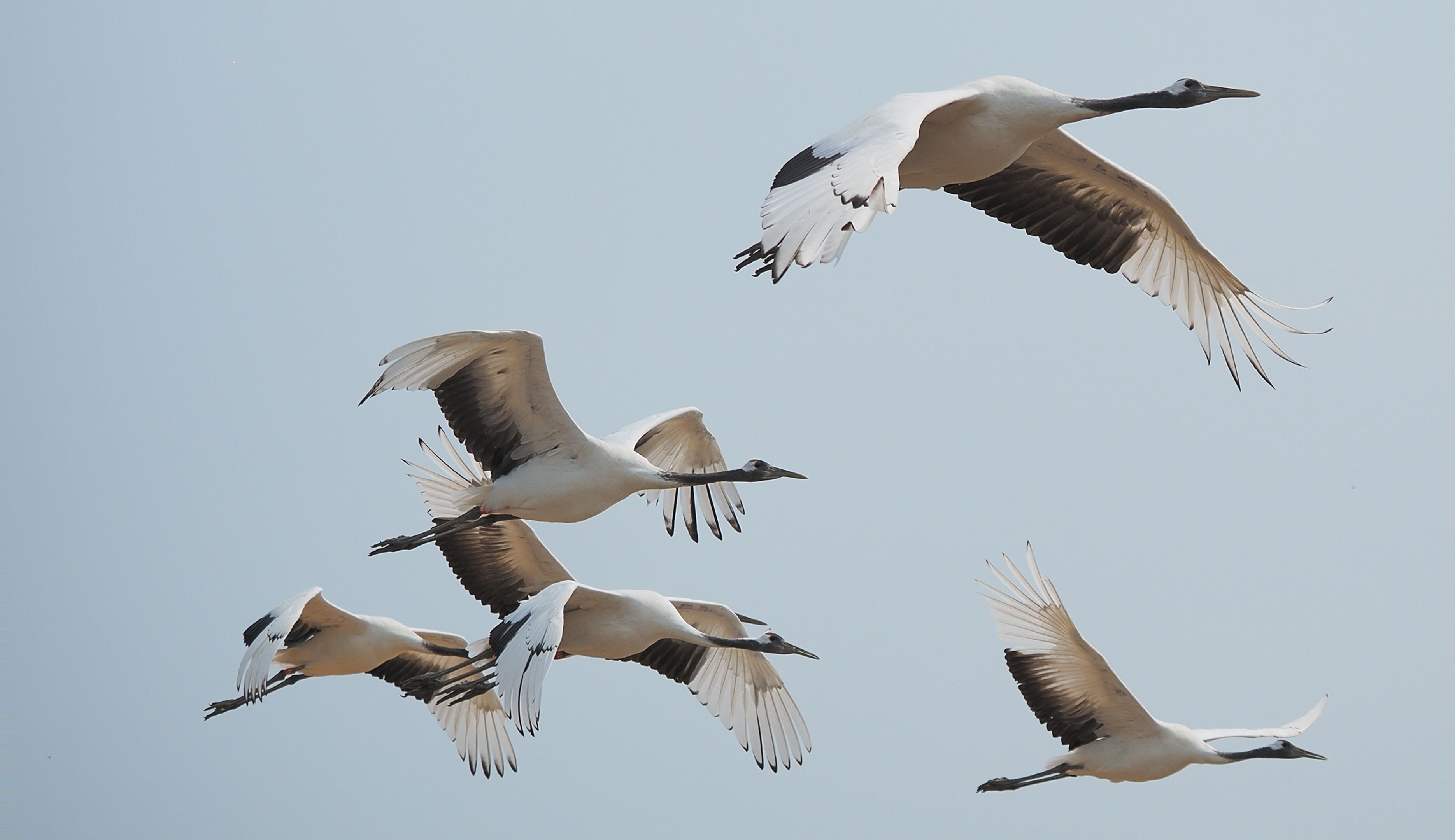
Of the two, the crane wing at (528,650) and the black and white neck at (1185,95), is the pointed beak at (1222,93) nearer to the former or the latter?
→ the black and white neck at (1185,95)

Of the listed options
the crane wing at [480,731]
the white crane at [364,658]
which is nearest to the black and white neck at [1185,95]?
the white crane at [364,658]

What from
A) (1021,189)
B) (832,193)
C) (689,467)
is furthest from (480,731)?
(832,193)

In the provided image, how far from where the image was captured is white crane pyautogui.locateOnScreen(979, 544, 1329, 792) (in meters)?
12.8

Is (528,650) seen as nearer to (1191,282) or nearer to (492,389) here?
(492,389)

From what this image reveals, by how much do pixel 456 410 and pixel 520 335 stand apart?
0.87 meters

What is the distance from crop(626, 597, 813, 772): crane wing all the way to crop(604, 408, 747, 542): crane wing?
81cm

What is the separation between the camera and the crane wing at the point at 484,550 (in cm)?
1371

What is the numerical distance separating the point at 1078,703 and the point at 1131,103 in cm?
487

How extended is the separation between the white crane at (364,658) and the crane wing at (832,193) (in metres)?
5.69

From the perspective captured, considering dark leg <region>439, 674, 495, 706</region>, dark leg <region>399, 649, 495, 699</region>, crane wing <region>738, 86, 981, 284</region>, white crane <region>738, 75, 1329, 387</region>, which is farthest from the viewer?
dark leg <region>399, 649, 495, 699</region>

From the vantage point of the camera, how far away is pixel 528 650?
34.5 ft

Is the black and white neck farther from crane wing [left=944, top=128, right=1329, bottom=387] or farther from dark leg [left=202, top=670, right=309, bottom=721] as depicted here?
dark leg [left=202, top=670, right=309, bottom=721]

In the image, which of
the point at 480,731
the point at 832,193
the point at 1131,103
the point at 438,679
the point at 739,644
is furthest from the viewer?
the point at 480,731

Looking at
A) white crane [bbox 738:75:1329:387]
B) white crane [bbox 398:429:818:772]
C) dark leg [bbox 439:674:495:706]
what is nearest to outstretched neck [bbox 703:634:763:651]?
white crane [bbox 398:429:818:772]
